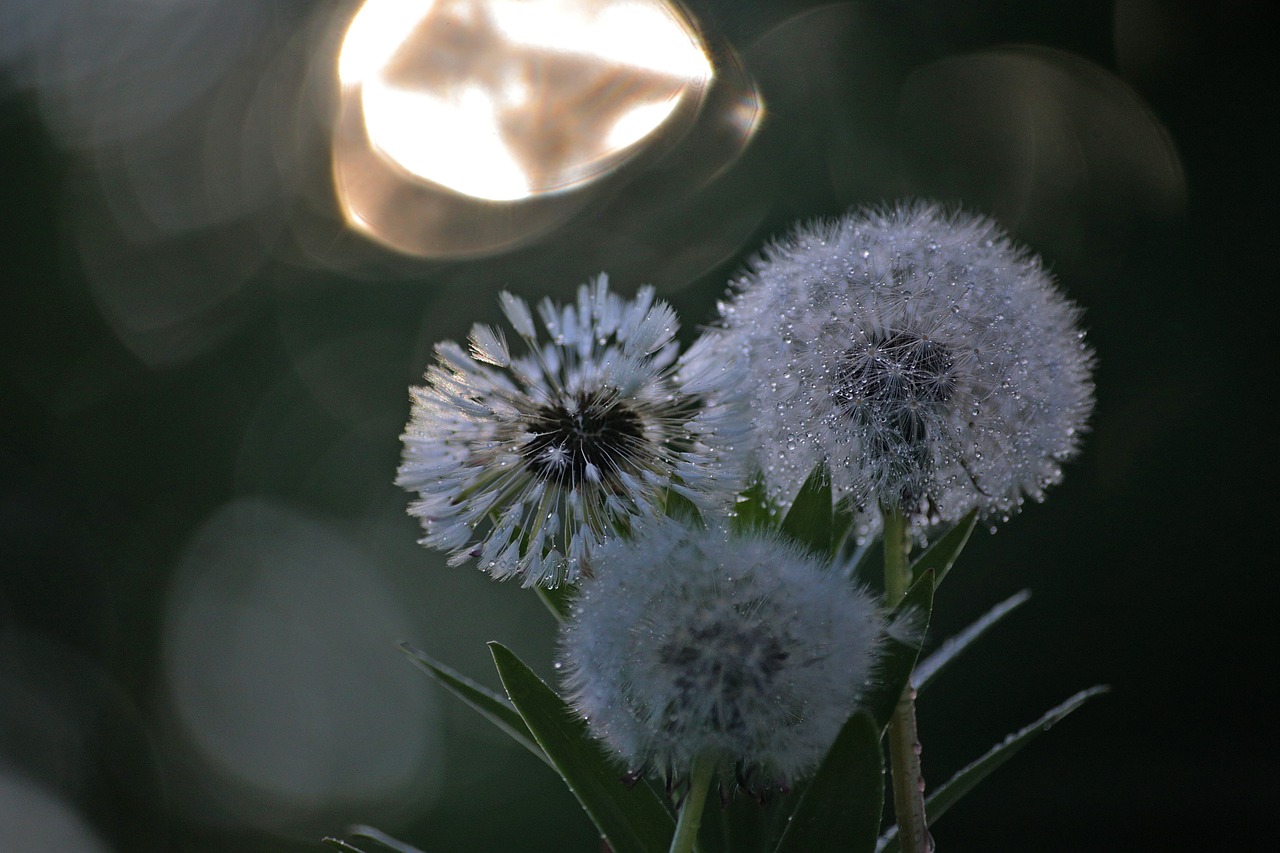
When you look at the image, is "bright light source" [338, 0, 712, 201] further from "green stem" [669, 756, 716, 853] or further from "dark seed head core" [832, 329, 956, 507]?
"green stem" [669, 756, 716, 853]

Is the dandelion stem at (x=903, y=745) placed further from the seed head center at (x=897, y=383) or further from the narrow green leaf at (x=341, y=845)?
the narrow green leaf at (x=341, y=845)

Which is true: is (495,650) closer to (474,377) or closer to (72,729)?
(474,377)

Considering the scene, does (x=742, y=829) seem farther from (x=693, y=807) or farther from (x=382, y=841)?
(x=382, y=841)

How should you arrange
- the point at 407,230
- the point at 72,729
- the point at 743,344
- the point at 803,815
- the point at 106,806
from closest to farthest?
1. the point at 803,815
2. the point at 743,344
3. the point at 407,230
4. the point at 106,806
5. the point at 72,729

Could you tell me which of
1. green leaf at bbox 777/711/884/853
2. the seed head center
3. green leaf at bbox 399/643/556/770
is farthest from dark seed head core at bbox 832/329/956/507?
green leaf at bbox 399/643/556/770

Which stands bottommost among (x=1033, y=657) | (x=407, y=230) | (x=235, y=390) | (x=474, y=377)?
(x=1033, y=657)

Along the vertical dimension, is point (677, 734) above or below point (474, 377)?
below

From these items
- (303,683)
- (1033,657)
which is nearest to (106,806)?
(303,683)
